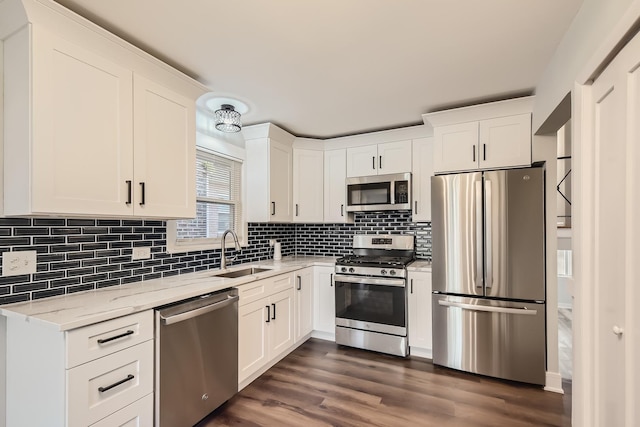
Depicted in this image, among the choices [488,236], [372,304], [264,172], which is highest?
[264,172]

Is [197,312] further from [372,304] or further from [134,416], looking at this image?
[372,304]

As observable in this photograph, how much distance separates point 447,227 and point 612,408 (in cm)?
167

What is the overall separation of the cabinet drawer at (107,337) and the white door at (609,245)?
2148 mm

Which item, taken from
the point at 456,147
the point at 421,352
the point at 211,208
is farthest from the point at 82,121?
the point at 421,352

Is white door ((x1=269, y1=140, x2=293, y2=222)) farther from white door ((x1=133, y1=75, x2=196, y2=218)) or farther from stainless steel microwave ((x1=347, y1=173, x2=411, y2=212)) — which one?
white door ((x1=133, y1=75, x2=196, y2=218))

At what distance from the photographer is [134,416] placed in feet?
5.20

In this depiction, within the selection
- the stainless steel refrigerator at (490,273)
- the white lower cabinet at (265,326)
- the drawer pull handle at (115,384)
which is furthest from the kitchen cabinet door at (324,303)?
the drawer pull handle at (115,384)

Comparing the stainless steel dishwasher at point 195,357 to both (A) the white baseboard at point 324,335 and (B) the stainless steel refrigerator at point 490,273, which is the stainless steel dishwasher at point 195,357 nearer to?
(A) the white baseboard at point 324,335

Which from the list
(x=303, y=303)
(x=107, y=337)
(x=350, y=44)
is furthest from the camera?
(x=303, y=303)

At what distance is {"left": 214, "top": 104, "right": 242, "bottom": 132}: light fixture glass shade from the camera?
269 cm

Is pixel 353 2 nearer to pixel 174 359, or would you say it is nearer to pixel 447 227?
pixel 447 227

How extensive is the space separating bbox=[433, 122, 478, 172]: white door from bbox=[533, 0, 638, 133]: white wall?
1.92ft

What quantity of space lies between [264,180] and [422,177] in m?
1.74

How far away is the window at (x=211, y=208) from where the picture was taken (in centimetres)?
267
